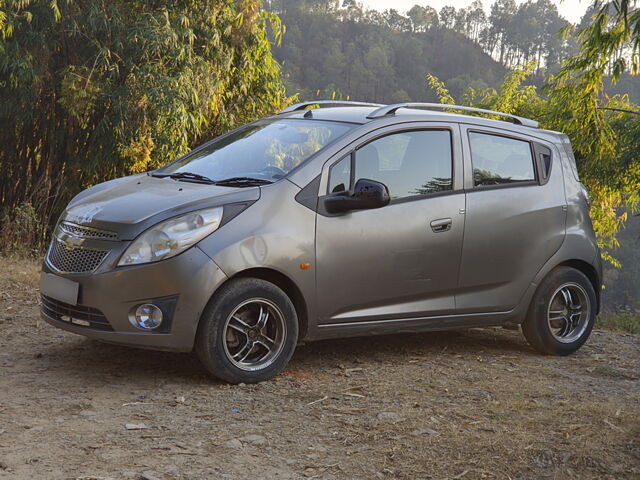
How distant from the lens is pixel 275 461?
4.20m

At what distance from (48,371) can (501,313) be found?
3244 mm

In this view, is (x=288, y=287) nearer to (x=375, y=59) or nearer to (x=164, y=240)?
(x=164, y=240)

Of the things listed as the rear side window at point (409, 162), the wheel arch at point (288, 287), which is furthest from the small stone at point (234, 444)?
the rear side window at point (409, 162)

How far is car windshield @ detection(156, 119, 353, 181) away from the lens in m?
5.77

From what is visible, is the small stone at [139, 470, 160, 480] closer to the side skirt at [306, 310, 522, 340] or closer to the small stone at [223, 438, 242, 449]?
the small stone at [223, 438, 242, 449]

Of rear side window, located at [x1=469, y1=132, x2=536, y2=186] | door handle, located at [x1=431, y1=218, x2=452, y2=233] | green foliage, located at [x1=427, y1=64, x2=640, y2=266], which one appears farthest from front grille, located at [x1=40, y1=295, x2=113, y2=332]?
green foliage, located at [x1=427, y1=64, x2=640, y2=266]

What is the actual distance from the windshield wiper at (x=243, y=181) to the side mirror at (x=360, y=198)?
0.43 metres

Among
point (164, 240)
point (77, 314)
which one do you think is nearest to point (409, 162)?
point (164, 240)

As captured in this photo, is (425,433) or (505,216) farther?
(505,216)

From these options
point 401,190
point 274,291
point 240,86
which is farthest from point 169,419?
point 240,86

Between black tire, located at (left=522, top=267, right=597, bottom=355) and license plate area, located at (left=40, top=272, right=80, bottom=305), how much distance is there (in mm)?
3423

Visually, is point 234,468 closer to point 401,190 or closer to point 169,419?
point 169,419

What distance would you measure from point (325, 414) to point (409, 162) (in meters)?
1.96

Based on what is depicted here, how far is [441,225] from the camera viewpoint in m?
6.07
